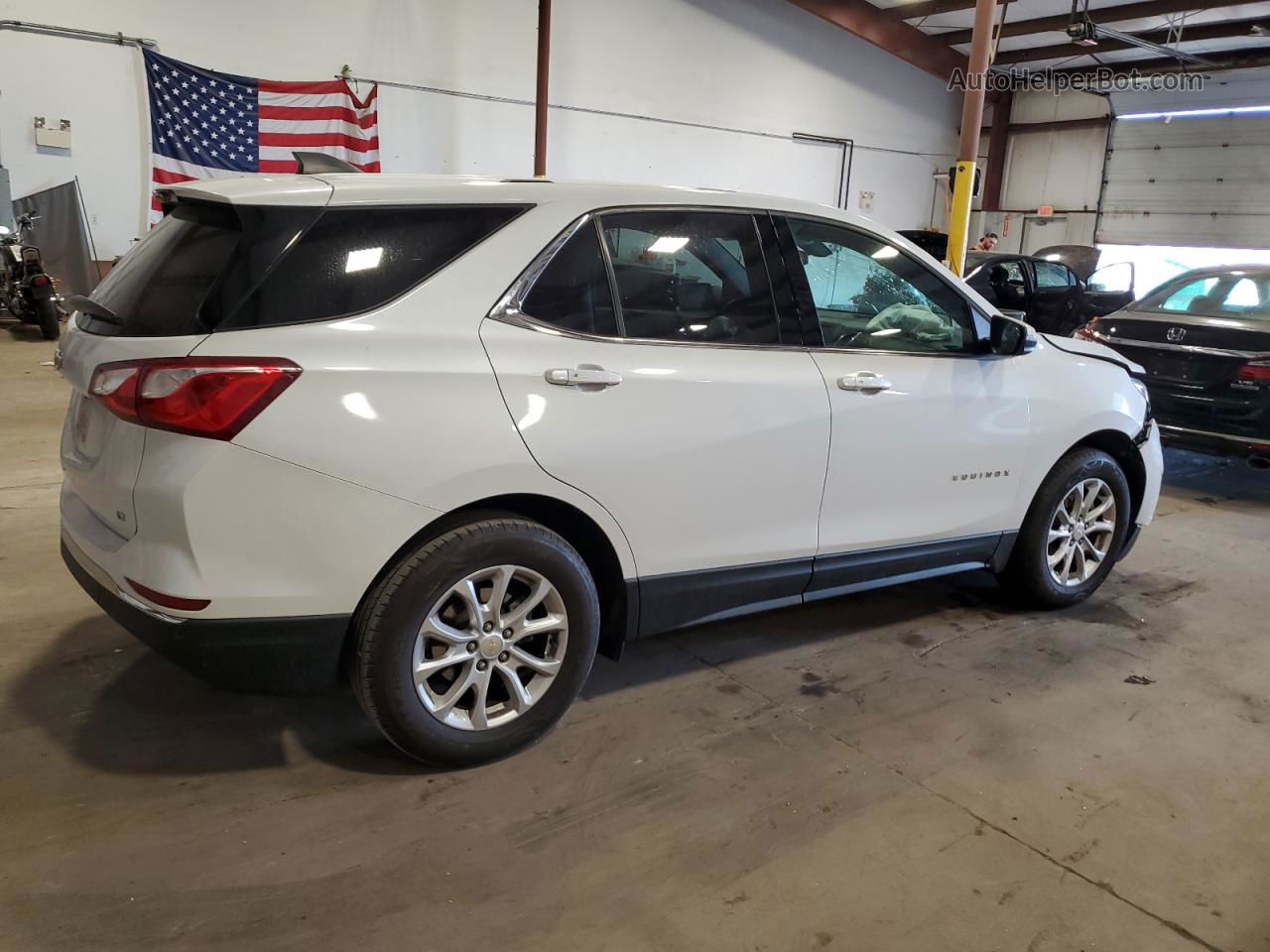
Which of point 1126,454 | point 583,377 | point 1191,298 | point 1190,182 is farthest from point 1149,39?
point 583,377

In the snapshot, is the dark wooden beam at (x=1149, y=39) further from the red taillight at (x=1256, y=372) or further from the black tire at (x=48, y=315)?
the black tire at (x=48, y=315)

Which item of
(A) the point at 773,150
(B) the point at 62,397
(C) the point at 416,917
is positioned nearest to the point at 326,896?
(C) the point at 416,917

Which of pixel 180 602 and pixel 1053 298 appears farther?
pixel 1053 298

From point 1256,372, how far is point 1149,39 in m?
12.1

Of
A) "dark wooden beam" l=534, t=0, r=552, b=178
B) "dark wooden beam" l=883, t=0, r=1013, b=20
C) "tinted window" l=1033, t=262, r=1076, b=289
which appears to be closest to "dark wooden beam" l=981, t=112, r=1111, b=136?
"dark wooden beam" l=883, t=0, r=1013, b=20

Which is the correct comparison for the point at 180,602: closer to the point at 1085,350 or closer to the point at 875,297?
the point at 875,297

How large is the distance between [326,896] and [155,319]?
1.43 m

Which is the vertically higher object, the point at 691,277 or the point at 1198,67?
the point at 1198,67

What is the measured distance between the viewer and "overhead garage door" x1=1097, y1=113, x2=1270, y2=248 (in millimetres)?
14539

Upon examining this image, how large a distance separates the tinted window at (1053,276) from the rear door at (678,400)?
8290 mm

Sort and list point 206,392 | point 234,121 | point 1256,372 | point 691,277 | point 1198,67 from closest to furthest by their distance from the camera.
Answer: point 206,392, point 691,277, point 1256,372, point 234,121, point 1198,67

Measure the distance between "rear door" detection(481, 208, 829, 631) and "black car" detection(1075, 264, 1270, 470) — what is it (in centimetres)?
428

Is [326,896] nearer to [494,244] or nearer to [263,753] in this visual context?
[263,753]

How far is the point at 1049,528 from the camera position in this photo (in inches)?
152
